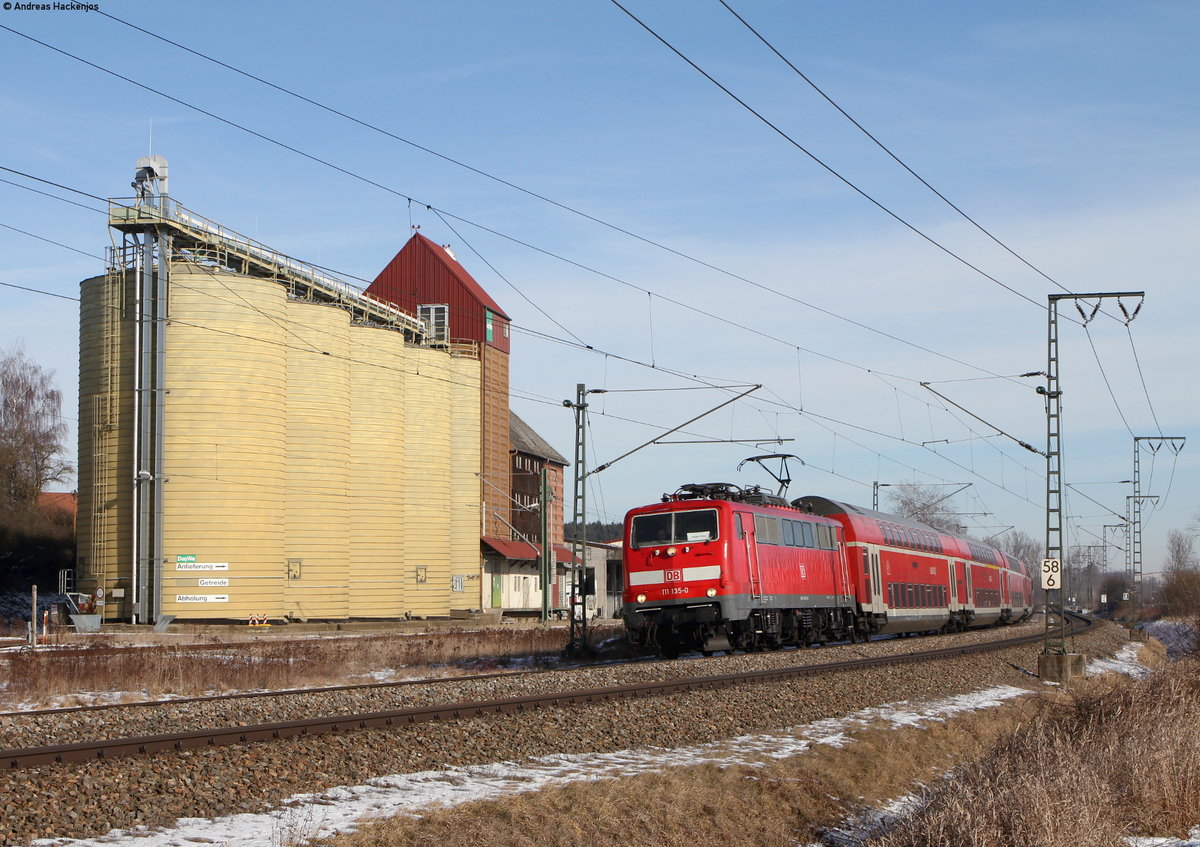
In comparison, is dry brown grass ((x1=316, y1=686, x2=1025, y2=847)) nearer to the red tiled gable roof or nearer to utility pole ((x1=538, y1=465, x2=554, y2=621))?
utility pole ((x1=538, y1=465, x2=554, y2=621))

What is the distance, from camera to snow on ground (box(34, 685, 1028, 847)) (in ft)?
29.5

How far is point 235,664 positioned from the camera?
24641mm

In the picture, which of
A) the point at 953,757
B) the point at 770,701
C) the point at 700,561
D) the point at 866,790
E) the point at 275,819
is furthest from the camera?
the point at 700,561

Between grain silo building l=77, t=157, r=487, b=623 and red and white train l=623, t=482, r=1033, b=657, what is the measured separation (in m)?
21.7

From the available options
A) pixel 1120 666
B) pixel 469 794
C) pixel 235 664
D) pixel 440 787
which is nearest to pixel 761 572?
pixel 235 664

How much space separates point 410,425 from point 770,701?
40.5 m

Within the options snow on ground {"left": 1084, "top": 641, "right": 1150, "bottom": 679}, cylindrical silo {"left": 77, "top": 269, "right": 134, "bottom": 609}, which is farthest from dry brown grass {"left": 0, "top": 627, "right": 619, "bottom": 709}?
snow on ground {"left": 1084, "top": 641, "right": 1150, "bottom": 679}

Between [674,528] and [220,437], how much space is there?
23909mm

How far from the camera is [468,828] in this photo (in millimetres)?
9547

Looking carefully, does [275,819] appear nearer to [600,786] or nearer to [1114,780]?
[600,786]

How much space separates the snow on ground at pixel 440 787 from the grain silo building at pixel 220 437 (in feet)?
105

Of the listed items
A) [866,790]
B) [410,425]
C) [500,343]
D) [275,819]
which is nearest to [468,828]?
[275,819]

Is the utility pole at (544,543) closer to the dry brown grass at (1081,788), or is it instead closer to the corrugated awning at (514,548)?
the corrugated awning at (514,548)

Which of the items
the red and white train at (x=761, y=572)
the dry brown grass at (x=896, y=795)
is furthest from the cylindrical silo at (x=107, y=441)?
the dry brown grass at (x=896, y=795)
